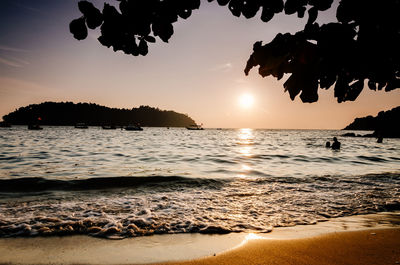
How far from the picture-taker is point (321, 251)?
11.8 ft

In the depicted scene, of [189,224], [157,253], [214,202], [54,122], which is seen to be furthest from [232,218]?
[54,122]

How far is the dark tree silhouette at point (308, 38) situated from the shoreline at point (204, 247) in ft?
8.03

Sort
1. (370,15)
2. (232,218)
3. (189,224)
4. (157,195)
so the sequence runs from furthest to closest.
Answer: (157,195) < (232,218) < (189,224) < (370,15)

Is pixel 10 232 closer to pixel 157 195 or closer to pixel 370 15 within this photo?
pixel 157 195

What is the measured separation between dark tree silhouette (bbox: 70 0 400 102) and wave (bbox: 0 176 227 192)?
7.50 meters

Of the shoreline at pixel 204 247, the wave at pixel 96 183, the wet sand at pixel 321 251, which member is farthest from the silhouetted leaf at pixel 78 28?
the wave at pixel 96 183

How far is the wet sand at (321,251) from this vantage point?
3273 mm

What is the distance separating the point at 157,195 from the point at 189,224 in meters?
3.09

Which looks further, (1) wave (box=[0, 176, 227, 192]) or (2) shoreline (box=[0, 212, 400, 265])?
(1) wave (box=[0, 176, 227, 192])

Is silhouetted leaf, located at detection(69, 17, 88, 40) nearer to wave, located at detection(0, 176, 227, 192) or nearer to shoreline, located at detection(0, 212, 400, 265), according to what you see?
shoreline, located at detection(0, 212, 400, 265)

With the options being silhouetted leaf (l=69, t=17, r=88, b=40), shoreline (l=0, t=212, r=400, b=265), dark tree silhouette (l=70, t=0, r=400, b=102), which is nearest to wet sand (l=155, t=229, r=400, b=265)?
shoreline (l=0, t=212, r=400, b=265)

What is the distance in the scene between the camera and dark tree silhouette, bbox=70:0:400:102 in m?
2.12

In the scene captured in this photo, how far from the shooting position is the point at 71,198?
7.29 meters

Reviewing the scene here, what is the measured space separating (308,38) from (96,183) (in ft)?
31.5
